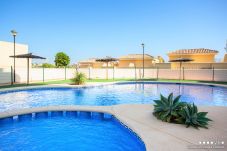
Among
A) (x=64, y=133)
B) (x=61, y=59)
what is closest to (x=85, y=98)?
(x=64, y=133)

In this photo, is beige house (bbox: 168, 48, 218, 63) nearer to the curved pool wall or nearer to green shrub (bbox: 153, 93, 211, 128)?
green shrub (bbox: 153, 93, 211, 128)

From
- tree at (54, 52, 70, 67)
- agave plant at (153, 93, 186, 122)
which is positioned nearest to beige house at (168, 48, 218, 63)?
agave plant at (153, 93, 186, 122)

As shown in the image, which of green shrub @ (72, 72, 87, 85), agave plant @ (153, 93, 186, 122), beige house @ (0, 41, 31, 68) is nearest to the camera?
agave plant @ (153, 93, 186, 122)

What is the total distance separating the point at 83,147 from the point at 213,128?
3.30 meters

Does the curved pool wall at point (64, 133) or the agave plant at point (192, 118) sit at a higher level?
the agave plant at point (192, 118)

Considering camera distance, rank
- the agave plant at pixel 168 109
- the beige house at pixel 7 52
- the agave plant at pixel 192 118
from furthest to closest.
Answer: the beige house at pixel 7 52, the agave plant at pixel 168 109, the agave plant at pixel 192 118

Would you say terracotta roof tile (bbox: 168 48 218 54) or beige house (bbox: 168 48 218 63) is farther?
terracotta roof tile (bbox: 168 48 218 54)

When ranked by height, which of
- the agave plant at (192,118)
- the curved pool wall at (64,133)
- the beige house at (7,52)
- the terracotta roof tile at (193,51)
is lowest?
the curved pool wall at (64,133)

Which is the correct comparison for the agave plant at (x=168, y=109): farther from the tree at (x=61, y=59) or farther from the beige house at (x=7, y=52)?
the tree at (x=61, y=59)

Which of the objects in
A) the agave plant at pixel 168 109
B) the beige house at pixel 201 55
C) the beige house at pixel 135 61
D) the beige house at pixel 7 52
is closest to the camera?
the agave plant at pixel 168 109

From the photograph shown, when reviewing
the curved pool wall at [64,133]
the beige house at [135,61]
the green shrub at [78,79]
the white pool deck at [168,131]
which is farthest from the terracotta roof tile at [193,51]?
the curved pool wall at [64,133]

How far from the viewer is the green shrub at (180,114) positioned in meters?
4.90

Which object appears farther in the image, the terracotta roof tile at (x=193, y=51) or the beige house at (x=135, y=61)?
the beige house at (x=135, y=61)

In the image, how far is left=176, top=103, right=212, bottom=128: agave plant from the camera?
487cm
